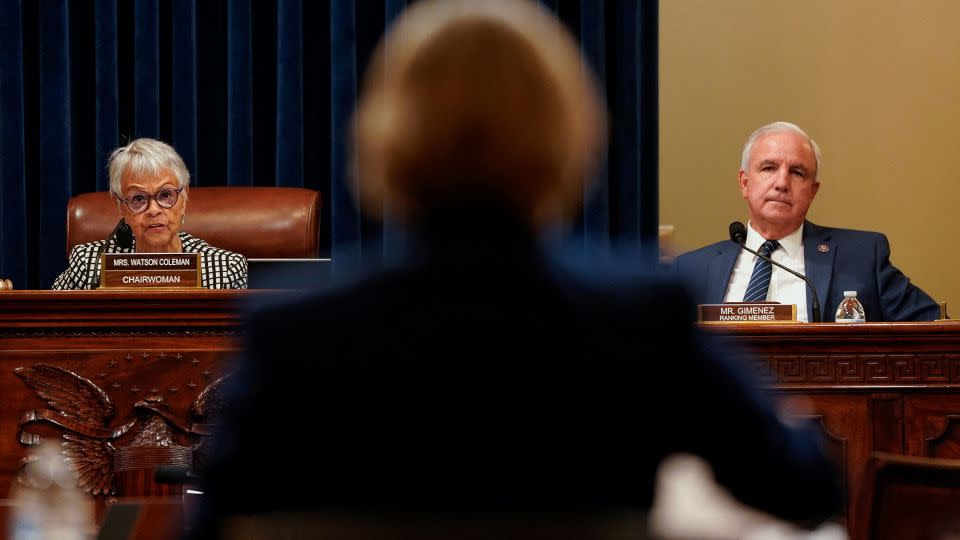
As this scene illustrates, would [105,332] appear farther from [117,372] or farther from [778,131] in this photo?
[778,131]

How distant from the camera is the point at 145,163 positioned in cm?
355

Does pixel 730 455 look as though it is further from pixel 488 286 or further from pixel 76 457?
pixel 76 457

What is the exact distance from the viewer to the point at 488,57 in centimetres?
86

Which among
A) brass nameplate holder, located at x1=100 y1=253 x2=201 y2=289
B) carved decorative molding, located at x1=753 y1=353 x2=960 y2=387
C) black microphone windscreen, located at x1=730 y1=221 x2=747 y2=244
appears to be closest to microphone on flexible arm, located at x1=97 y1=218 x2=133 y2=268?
brass nameplate holder, located at x1=100 y1=253 x2=201 y2=289

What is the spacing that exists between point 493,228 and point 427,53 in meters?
0.13

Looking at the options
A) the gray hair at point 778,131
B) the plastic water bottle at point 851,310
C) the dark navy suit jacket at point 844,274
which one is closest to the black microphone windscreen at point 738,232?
the dark navy suit jacket at point 844,274

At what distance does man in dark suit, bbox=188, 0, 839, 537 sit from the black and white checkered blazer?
2.46 metres

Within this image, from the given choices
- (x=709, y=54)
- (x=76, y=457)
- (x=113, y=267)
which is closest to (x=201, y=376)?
(x=76, y=457)

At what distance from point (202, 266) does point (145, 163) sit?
0.42 meters

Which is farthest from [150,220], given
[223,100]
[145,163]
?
[223,100]

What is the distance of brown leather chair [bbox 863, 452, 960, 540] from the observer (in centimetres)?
115

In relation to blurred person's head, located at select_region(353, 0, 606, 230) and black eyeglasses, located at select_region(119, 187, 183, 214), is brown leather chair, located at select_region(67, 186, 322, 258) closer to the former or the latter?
black eyeglasses, located at select_region(119, 187, 183, 214)

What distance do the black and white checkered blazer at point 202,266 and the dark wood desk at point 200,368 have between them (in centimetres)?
74

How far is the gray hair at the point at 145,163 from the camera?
11.6ft
